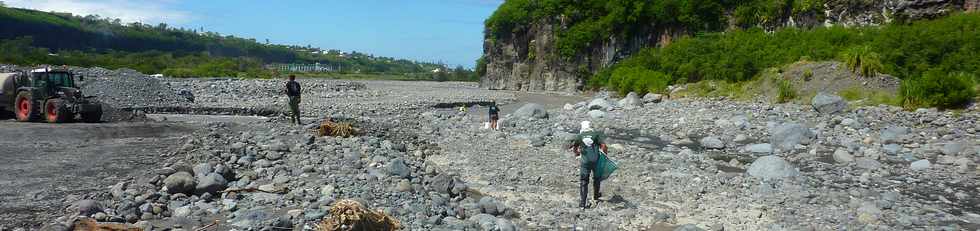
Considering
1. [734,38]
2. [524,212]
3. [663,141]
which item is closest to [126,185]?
[524,212]

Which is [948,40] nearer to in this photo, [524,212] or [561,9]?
[524,212]

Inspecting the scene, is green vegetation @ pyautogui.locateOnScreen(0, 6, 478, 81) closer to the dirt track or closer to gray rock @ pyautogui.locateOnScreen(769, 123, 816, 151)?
the dirt track

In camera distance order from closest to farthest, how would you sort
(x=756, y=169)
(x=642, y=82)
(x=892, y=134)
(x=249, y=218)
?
(x=249, y=218), (x=756, y=169), (x=892, y=134), (x=642, y=82)

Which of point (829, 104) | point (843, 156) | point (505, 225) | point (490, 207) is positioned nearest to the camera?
point (505, 225)

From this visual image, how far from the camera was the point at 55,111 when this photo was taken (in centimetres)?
1841

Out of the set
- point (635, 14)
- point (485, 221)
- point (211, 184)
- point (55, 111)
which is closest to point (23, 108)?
point (55, 111)

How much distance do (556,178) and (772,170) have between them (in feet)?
13.3

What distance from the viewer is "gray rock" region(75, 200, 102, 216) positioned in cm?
738

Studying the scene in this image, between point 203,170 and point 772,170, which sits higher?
point 772,170

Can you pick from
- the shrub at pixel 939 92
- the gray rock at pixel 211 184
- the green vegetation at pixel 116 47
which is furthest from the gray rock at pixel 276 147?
the green vegetation at pixel 116 47

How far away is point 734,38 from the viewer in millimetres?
40219

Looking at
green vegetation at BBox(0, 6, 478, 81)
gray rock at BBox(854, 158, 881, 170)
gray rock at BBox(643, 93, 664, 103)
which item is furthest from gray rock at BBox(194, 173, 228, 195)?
green vegetation at BBox(0, 6, 478, 81)

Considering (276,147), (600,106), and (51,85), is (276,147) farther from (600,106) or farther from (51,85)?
(600,106)

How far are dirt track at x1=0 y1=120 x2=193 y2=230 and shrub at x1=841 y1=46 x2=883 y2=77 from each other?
23742mm
